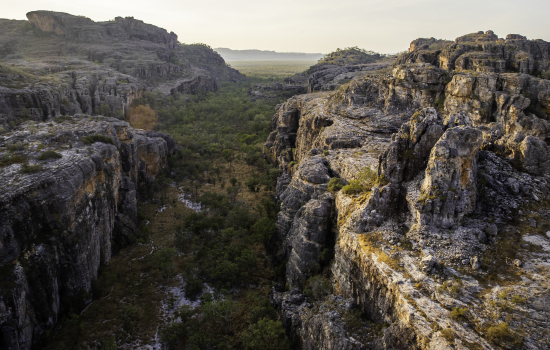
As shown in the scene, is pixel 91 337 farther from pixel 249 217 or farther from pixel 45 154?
pixel 249 217

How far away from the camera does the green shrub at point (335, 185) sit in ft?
97.6

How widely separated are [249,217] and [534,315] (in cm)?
2956

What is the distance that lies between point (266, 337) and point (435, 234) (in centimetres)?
1259

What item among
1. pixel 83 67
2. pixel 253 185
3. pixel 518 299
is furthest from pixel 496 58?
pixel 83 67

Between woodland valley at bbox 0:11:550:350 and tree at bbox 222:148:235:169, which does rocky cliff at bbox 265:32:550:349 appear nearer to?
Answer: woodland valley at bbox 0:11:550:350

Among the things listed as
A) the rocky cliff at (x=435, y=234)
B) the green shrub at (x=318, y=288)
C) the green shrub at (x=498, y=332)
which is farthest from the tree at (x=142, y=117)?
the green shrub at (x=498, y=332)

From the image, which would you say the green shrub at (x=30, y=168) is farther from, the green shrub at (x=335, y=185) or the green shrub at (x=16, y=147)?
the green shrub at (x=335, y=185)

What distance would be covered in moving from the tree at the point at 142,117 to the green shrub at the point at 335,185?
2278 inches

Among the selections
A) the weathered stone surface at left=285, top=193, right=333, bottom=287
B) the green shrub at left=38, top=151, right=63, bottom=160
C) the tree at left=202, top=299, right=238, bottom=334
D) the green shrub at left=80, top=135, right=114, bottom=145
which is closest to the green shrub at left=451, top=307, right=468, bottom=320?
the weathered stone surface at left=285, top=193, right=333, bottom=287

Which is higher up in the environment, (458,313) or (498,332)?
(498,332)

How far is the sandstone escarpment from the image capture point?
20453 millimetres

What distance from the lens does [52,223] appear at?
23562 mm

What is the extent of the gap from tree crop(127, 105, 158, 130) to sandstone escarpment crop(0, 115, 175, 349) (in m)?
38.3

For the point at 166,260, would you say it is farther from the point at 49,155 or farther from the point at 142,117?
the point at 142,117
